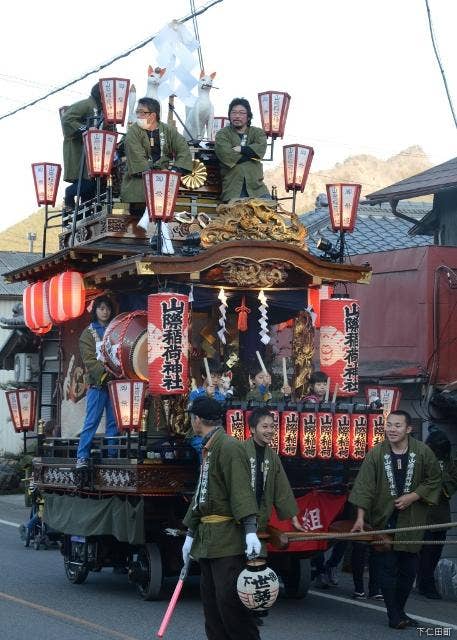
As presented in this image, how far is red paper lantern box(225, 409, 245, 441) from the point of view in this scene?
1102 centimetres

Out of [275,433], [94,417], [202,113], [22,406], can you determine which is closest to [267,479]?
[275,433]

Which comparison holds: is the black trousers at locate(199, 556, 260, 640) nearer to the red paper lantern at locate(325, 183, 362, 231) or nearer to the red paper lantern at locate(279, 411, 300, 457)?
the red paper lantern at locate(279, 411, 300, 457)

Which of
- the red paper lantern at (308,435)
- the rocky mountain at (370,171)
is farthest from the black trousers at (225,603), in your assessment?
the rocky mountain at (370,171)

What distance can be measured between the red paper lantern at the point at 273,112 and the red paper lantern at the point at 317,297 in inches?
97.0

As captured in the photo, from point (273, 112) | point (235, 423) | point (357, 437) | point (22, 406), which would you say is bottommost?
point (357, 437)

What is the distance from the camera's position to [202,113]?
15125 mm

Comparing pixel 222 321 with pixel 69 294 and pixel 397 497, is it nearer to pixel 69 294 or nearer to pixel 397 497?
pixel 69 294

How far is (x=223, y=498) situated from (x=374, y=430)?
3928mm

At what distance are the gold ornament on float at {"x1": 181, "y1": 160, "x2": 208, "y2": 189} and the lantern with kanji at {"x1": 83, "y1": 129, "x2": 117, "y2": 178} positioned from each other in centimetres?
95

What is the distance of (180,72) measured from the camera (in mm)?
15172

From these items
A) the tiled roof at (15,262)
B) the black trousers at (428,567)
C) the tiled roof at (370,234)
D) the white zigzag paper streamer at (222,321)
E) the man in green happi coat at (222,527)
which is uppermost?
the tiled roof at (15,262)

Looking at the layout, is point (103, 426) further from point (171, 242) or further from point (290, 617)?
point (290, 617)

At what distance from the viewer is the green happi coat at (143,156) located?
13555 millimetres

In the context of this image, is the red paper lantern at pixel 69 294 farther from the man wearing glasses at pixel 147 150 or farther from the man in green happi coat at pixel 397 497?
the man in green happi coat at pixel 397 497
